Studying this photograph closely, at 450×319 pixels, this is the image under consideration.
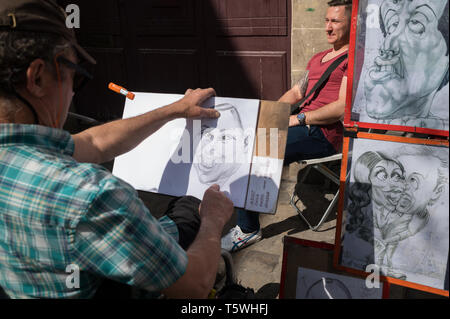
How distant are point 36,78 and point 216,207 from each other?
789 millimetres

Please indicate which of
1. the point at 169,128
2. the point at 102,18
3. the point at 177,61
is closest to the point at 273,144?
the point at 169,128

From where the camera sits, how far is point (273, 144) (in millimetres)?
1643

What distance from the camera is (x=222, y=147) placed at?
1.74 m

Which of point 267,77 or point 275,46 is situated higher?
point 275,46

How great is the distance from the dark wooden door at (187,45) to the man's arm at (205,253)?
262 cm

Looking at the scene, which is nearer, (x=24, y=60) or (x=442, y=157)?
(x=24, y=60)

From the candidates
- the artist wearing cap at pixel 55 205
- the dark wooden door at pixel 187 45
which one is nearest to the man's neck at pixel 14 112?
the artist wearing cap at pixel 55 205

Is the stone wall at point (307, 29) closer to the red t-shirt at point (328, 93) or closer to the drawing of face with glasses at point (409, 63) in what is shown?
the red t-shirt at point (328, 93)

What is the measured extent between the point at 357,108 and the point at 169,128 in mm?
878

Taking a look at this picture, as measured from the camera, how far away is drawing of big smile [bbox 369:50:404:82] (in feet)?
4.45

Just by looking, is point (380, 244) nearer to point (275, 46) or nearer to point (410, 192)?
point (410, 192)

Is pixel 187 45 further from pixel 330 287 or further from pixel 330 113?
pixel 330 287

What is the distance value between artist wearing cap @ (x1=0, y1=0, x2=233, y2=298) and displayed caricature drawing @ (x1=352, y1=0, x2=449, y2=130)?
33.5 inches

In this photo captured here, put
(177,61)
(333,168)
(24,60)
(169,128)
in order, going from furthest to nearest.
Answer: (177,61) < (333,168) < (169,128) < (24,60)
